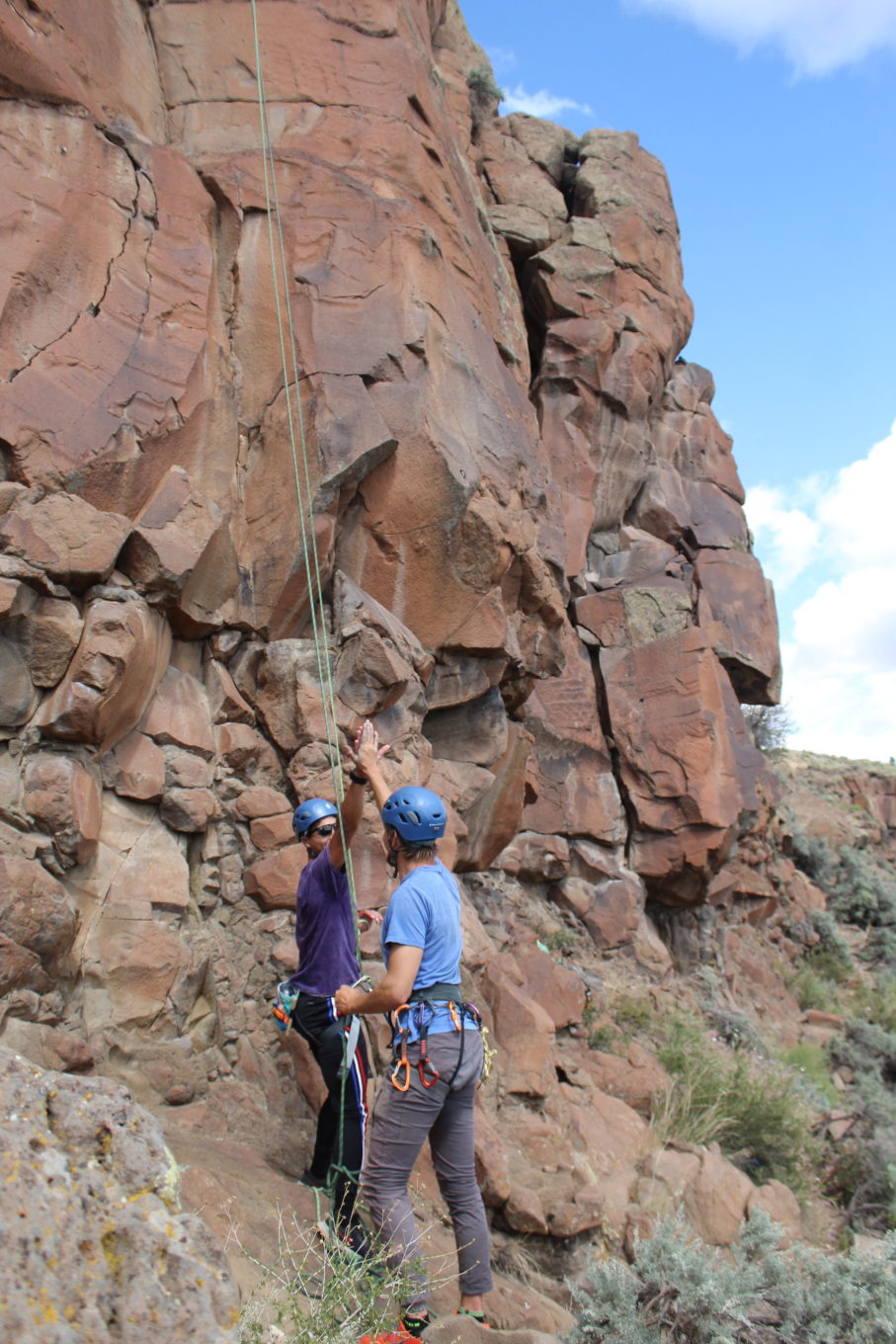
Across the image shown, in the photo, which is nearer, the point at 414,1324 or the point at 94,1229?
the point at 94,1229

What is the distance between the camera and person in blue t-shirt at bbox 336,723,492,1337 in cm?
351

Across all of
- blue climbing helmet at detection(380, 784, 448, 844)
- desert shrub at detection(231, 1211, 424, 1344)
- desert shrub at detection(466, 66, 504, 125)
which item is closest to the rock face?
desert shrub at detection(231, 1211, 424, 1344)

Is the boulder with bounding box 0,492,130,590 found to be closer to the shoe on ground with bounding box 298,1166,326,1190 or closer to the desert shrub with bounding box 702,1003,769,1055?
the shoe on ground with bounding box 298,1166,326,1190

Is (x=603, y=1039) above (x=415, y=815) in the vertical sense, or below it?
below

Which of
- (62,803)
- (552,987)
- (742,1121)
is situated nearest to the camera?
(62,803)

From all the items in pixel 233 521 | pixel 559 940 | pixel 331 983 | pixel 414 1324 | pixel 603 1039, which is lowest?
pixel 414 1324

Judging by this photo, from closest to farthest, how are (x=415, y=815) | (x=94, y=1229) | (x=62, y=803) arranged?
1. (x=94, y=1229)
2. (x=415, y=815)
3. (x=62, y=803)

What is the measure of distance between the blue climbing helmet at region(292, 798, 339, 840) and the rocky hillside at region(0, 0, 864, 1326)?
2.98 feet

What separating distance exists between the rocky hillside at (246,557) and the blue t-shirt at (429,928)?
124cm

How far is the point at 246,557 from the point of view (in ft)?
20.7

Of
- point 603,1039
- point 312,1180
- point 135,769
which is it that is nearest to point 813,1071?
point 603,1039

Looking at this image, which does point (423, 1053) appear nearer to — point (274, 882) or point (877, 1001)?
point (274, 882)

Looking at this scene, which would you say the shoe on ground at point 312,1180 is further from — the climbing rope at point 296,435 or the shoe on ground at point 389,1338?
the climbing rope at point 296,435

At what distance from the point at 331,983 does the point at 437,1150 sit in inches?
39.9
